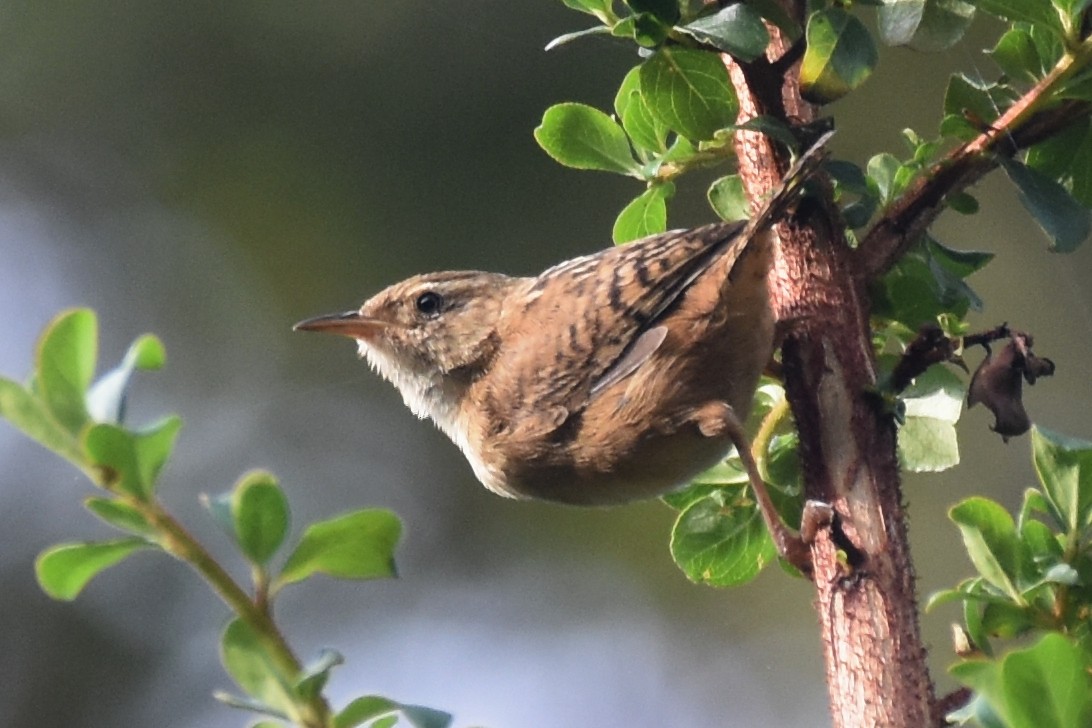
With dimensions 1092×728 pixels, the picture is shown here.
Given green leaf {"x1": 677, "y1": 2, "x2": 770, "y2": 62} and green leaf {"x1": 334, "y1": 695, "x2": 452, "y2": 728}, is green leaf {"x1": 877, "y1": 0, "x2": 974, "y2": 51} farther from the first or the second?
green leaf {"x1": 334, "y1": 695, "x2": 452, "y2": 728}

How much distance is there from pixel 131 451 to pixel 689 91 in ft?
3.47

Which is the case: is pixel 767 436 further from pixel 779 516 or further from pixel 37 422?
pixel 37 422

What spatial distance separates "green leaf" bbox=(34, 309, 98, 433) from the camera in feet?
2.70

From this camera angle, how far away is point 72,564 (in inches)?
36.6

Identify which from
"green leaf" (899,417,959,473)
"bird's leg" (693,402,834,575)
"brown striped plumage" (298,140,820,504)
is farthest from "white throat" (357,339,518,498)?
"green leaf" (899,417,959,473)

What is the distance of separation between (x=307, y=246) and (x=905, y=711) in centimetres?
570

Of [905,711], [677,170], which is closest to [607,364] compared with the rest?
[677,170]

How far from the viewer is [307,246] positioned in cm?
682

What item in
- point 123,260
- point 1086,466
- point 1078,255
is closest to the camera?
point 1086,466

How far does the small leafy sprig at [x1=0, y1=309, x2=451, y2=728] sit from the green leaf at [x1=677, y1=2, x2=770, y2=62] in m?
0.86

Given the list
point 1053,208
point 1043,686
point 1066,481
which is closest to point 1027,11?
point 1053,208

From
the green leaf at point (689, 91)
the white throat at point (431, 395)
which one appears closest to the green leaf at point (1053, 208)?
the green leaf at point (689, 91)

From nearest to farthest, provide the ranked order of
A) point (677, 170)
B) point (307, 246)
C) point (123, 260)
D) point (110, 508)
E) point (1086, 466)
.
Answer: point (110, 508), point (1086, 466), point (677, 170), point (307, 246), point (123, 260)

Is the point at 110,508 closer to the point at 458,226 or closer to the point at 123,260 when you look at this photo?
the point at 458,226
